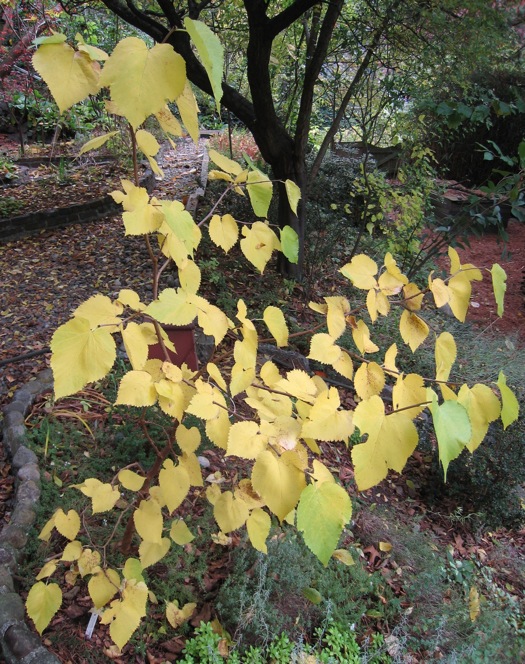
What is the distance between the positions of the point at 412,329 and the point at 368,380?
0.56 feet

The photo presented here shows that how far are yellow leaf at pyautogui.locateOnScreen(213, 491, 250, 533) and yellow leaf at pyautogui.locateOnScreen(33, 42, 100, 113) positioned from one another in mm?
839

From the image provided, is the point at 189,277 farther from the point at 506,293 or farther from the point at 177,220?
the point at 506,293

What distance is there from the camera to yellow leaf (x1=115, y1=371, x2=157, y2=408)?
85 centimetres

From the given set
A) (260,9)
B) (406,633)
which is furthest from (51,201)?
(406,633)

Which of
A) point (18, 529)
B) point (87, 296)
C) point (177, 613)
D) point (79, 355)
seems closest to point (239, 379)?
point (79, 355)

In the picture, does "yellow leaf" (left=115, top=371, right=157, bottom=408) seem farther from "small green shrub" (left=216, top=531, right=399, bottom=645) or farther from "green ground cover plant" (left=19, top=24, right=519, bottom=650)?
"small green shrub" (left=216, top=531, right=399, bottom=645)

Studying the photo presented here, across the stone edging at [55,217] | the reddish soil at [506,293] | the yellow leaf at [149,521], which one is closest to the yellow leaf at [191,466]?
the yellow leaf at [149,521]

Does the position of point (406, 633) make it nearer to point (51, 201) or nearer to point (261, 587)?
point (261, 587)

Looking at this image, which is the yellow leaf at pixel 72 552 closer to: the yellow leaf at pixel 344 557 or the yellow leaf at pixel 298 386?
the yellow leaf at pixel 298 386

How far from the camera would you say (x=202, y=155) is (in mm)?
7203

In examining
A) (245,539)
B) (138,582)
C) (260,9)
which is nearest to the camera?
A: (138,582)

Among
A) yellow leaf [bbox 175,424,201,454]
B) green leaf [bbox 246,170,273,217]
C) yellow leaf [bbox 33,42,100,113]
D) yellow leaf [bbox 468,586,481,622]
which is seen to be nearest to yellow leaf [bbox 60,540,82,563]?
yellow leaf [bbox 175,424,201,454]

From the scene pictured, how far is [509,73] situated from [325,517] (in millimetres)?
9166

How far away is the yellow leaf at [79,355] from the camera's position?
0.72 metres
